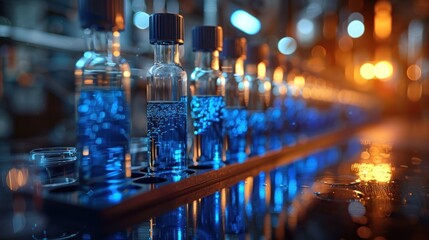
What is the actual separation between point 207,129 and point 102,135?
0.26 meters

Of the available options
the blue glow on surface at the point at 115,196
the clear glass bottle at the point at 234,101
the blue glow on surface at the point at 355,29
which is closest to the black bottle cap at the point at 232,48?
the clear glass bottle at the point at 234,101

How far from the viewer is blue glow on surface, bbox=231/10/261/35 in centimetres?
141

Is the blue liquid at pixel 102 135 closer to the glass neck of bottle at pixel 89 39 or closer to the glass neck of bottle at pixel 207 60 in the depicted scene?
the glass neck of bottle at pixel 89 39

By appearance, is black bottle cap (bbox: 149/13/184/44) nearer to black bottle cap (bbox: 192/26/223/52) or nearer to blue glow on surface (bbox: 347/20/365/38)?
black bottle cap (bbox: 192/26/223/52)

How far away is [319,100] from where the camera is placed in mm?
1763

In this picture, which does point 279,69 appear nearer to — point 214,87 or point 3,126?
point 214,87

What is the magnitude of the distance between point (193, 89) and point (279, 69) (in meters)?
0.51

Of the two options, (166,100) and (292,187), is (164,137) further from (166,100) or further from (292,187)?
(292,187)

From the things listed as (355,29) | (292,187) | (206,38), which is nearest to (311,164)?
(292,187)

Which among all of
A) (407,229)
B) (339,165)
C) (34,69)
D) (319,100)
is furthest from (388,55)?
(407,229)

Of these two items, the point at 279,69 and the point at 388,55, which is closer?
the point at 279,69

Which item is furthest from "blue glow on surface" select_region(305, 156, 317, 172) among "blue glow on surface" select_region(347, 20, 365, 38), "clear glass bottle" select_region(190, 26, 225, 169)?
"blue glow on surface" select_region(347, 20, 365, 38)

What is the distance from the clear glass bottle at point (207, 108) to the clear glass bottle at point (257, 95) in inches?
7.0

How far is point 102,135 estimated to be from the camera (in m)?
0.54
